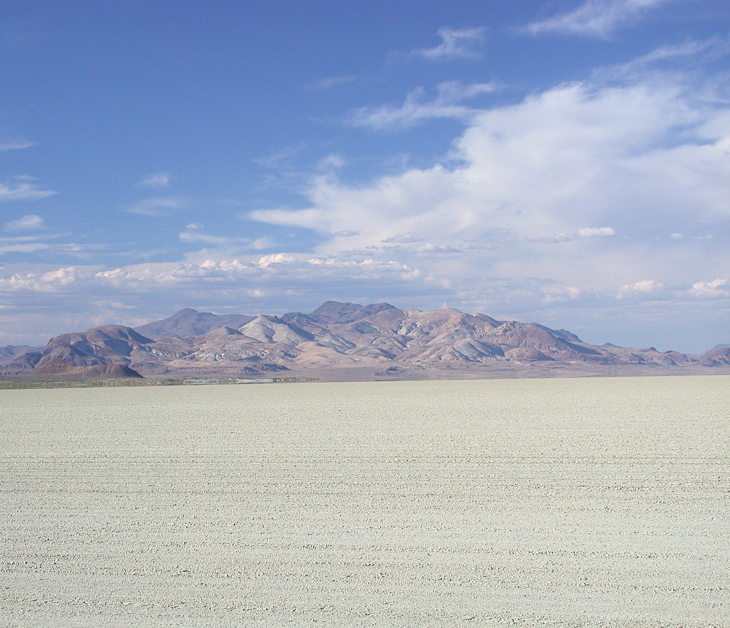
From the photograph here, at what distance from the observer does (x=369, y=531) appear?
7.55m

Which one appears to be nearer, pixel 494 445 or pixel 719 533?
pixel 719 533

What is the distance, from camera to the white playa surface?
5.42m

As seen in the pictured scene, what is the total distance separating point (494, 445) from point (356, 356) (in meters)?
130

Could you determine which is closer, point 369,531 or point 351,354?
point 369,531

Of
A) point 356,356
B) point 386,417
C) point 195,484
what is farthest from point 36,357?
point 195,484

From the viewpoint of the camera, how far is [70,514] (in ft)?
27.9

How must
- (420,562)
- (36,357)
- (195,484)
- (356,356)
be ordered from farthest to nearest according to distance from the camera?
(356,356)
(36,357)
(195,484)
(420,562)

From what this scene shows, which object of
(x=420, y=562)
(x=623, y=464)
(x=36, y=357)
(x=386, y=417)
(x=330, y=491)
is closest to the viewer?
(x=420, y=562)

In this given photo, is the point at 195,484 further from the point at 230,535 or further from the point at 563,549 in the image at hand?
the point at 563,549

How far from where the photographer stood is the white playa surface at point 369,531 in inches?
213

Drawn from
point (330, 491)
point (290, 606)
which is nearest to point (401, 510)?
point (330, 491)

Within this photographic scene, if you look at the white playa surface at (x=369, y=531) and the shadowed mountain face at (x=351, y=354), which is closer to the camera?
the white playa surface at (x=369, y=531)

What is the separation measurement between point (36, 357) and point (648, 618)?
137575 mm

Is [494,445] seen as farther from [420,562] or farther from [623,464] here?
[420,562]
